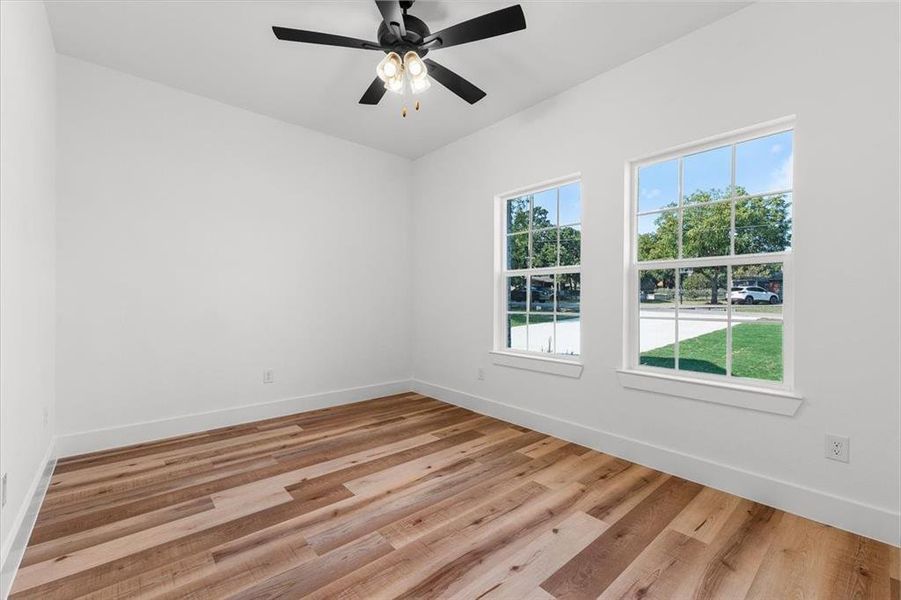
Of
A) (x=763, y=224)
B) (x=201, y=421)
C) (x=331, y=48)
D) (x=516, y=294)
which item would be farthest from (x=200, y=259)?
(x=763, y=224)

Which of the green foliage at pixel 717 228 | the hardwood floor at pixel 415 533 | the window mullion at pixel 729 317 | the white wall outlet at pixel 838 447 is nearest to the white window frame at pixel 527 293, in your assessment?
the green foliage at pixel 717 228

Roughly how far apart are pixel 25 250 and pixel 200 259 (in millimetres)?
1421

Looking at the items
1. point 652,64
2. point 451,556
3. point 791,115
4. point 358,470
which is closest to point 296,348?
point 358,470

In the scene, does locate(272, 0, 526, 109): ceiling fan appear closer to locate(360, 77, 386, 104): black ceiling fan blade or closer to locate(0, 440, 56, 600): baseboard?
locate(360, 77, 386, 104): black ceiling fan blade

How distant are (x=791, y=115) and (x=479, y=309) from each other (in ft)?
→ 8.83

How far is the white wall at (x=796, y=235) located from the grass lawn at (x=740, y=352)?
16cm

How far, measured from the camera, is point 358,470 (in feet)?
8.77

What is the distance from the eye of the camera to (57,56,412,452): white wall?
2.92 metres

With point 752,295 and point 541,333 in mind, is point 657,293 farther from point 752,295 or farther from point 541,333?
point 541,333

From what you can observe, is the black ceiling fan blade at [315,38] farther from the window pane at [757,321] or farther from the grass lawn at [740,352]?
the grass lawn at [740,352]

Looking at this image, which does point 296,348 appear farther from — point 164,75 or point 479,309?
point 164,75

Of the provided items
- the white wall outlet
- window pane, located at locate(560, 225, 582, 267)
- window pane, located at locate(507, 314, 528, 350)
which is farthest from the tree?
window pane, located at locate(507, 314, 528, 350)

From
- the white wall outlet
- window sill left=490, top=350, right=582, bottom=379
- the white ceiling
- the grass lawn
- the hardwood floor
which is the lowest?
the hardwood floor

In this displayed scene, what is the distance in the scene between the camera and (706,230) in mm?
2605
